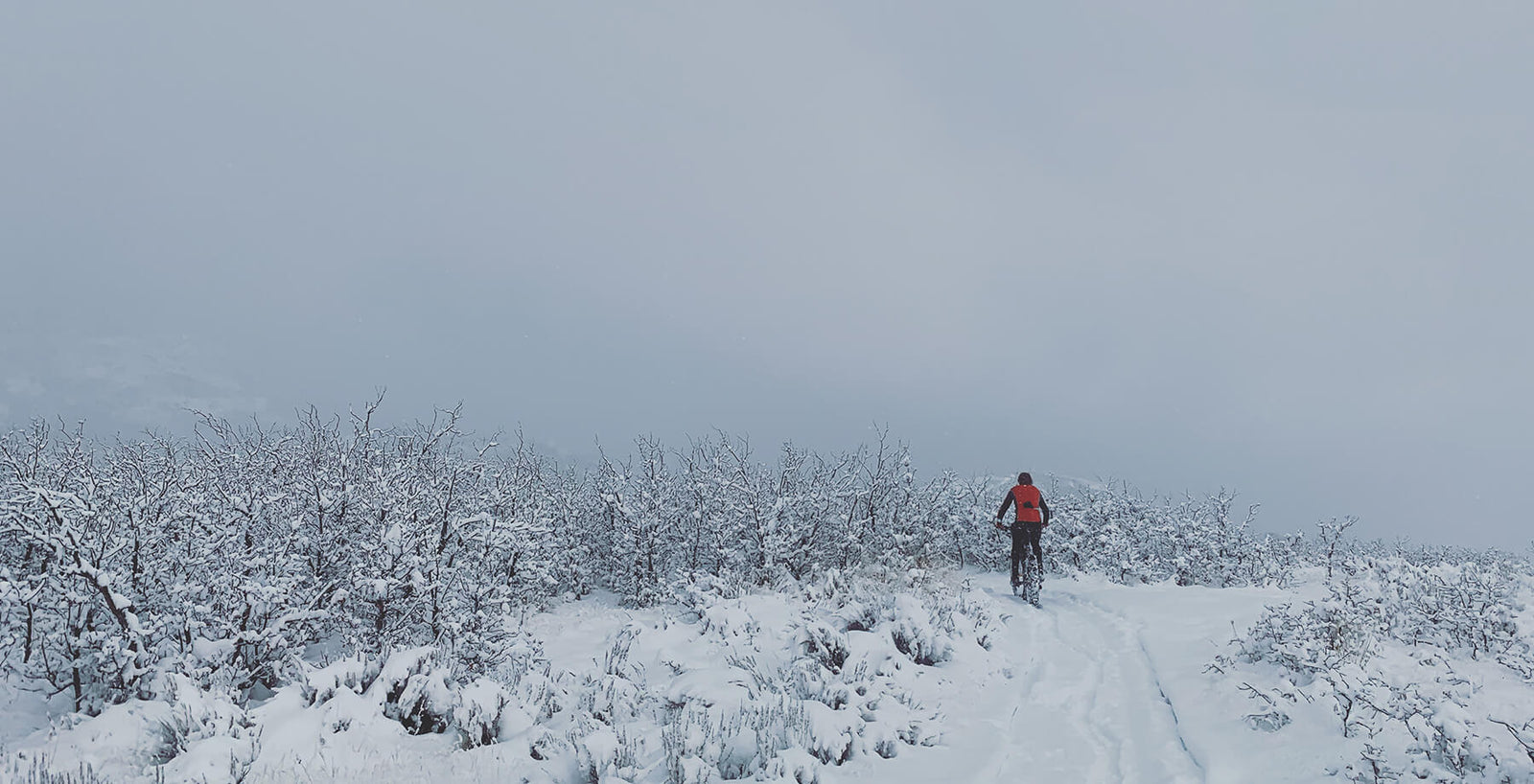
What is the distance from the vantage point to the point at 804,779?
444cm

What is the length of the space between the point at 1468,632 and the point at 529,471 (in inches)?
523

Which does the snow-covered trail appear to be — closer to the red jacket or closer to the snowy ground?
the snowy ground

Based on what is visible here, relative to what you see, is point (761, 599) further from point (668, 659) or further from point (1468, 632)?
point (1468, 632)

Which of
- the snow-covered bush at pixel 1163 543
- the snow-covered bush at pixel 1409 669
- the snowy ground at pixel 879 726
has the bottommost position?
the snow-covered bush at pixel 1163 543

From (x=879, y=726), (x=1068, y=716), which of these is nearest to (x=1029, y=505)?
(x=1068, y=716)

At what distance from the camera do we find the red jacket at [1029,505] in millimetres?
11391

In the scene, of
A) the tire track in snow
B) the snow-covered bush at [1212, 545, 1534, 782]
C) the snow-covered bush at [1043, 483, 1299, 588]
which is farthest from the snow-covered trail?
the snow-covered bush at [1043, 483, 1299, 588]

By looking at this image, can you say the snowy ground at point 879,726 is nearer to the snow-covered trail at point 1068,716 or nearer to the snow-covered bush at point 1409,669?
the snow-covered trail at point 1068,716

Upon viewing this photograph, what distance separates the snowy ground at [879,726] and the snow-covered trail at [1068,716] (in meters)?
0.02

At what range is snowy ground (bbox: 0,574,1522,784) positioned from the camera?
182 inches

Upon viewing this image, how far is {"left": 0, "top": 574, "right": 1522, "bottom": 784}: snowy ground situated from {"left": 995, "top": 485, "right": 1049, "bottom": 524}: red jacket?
3016mm

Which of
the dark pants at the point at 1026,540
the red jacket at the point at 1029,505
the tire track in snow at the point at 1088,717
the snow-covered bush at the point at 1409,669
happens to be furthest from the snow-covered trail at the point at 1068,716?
the red jacket at the point at 1029,505

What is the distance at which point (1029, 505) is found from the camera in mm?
11508

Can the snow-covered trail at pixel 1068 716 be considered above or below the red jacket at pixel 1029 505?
below
